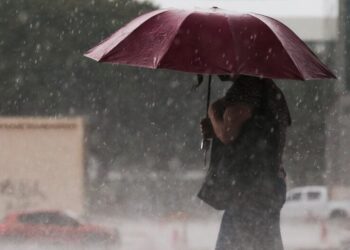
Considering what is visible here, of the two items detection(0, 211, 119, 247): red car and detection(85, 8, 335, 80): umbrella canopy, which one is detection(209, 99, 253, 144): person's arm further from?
detection(0, 211, 119, 247): red car

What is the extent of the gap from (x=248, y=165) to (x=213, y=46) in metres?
0.45

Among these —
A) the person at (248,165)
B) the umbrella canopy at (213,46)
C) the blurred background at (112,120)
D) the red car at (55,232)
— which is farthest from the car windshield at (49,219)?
the person at (248,165)

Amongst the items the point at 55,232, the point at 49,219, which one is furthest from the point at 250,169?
the point at 49,219

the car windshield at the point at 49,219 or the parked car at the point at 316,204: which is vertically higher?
the car windshield at the point at 49,219

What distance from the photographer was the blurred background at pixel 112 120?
21.8m

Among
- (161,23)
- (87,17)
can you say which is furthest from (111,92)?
(161,23)

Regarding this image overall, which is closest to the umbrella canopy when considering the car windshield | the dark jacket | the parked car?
the dark jacket

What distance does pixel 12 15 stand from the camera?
24.6 meters

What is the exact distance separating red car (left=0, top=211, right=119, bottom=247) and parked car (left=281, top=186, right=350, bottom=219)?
5185mm

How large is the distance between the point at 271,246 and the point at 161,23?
91 cm

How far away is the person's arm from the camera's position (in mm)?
3611

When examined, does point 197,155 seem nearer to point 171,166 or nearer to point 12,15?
point 171,166

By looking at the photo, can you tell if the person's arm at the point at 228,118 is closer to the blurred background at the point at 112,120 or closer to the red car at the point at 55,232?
the red car at the point at 55,232

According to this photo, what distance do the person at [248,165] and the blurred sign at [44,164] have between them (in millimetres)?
17295
